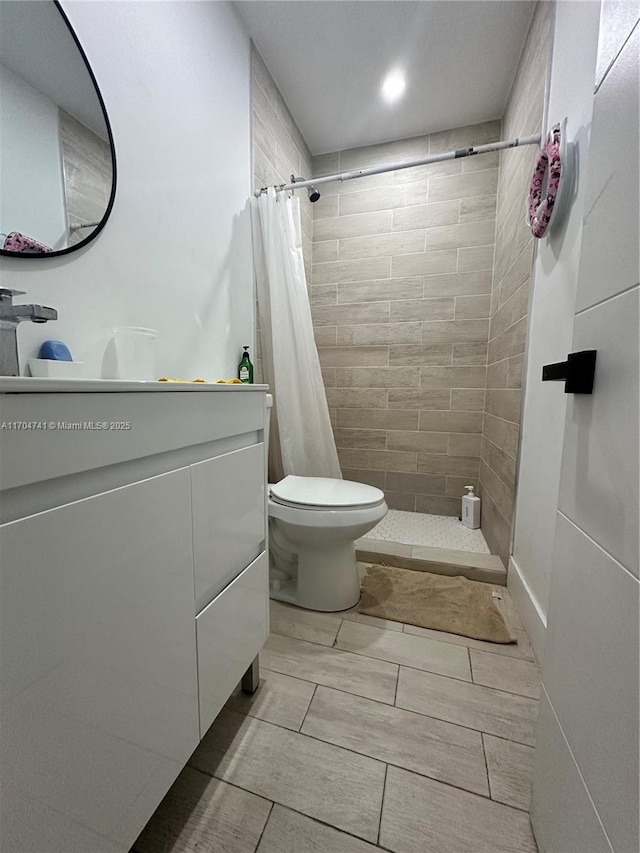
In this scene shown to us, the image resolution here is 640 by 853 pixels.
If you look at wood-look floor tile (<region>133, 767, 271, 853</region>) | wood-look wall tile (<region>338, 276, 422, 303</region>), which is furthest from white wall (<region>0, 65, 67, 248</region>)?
wood-look wall tile (<region>338, 276, 422, 303</region>)

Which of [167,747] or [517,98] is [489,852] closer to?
[167,747]

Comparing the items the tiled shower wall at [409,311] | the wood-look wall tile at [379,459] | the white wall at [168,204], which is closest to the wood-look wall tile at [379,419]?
the tiled shower wall at [409,311]

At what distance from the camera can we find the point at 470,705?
0.97 metres

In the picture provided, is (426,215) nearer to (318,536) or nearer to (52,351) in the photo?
(318,536)

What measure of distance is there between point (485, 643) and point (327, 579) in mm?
603

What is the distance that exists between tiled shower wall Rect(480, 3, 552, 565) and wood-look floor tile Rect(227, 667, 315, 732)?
108 centimetres

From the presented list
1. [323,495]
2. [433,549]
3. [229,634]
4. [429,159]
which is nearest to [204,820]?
[229,634]

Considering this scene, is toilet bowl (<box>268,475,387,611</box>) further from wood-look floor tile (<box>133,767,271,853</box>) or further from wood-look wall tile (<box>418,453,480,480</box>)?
wood-look wall tile (<box>418,453,480,480</box>)

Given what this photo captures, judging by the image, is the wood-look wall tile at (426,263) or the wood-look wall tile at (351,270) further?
the wood-look wall tile at (351,270)

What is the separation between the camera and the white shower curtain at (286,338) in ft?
5.26

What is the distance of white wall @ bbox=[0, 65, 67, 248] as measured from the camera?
0.72m

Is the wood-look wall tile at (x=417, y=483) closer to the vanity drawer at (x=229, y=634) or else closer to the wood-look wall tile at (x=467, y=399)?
the wood-look wall tile at (x=467, y=399)

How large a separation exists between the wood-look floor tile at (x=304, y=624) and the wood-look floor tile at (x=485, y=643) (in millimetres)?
286

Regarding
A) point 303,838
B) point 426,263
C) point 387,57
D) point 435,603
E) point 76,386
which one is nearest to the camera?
point 76,386
